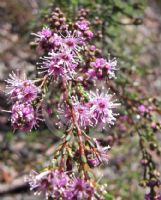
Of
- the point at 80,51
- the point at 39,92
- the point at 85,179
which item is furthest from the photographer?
the point at 80,51

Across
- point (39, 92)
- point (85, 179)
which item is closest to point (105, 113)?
point (39, 92)

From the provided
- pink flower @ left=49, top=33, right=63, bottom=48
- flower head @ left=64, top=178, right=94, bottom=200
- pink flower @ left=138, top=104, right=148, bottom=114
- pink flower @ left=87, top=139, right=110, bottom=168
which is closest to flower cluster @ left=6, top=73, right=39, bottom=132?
pink flower @ left=49, top=33, right=63, bottom=48

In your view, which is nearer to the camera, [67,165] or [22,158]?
[67,165]

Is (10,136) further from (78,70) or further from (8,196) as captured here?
(78,70)

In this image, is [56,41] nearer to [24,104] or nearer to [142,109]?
[24,104]

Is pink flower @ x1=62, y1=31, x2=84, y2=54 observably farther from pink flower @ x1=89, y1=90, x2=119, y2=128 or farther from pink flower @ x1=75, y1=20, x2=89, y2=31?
pink flower @ x1=89, y1=90, x2=119, y2=128

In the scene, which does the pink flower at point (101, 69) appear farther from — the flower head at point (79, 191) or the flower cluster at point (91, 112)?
the flower head at point (79, 191)
